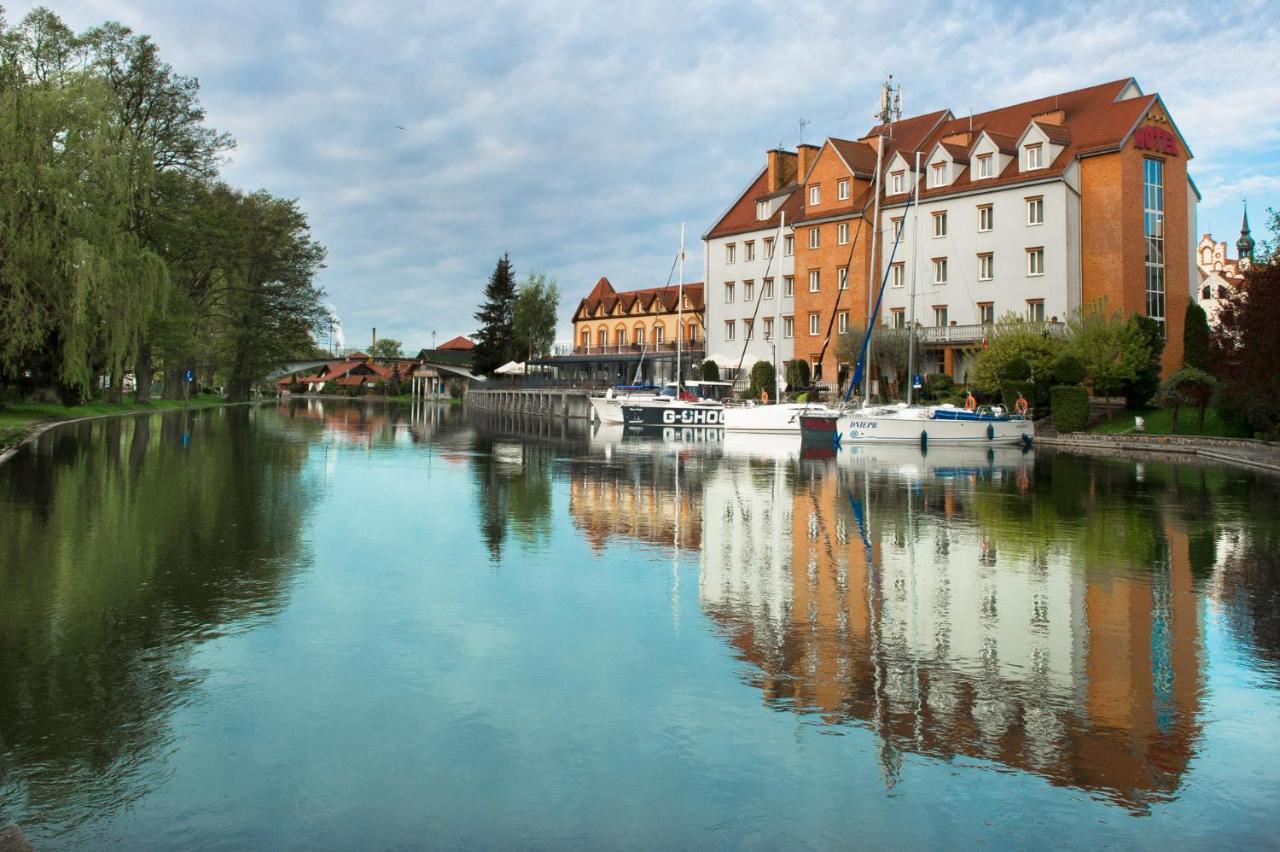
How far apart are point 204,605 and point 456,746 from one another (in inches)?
168

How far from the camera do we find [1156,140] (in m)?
52.6

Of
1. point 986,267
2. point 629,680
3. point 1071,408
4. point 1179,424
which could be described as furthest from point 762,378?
point 629,680

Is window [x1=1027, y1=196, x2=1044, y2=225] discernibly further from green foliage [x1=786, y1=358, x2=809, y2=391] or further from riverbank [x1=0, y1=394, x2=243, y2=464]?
riverbank [x1=0, y1=394, x2=243, y2=464]

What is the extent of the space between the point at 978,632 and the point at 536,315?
94130 mm

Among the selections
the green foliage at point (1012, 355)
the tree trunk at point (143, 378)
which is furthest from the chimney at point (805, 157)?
the tree trunk at point (143, 378)

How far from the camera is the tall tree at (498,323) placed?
108375mm

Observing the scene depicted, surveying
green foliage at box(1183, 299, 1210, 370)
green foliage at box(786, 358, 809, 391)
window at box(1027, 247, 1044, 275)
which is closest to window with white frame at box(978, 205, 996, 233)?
window at box(1027, 247, 1044, 275)

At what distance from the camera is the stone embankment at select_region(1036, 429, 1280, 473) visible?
2978 cm

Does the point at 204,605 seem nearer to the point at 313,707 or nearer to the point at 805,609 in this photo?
the point at 313,707

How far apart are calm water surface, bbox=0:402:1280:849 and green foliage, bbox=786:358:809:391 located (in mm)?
48077

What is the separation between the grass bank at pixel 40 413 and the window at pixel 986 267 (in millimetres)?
43874

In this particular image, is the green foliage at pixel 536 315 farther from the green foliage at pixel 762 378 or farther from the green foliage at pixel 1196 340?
the green foliage at pixel 1196 340

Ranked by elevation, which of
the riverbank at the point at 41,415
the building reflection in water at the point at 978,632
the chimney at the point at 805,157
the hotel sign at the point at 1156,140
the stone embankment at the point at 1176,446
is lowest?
the building reflection in water at the point at 978,632

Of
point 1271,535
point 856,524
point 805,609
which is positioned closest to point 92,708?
point 805,609
